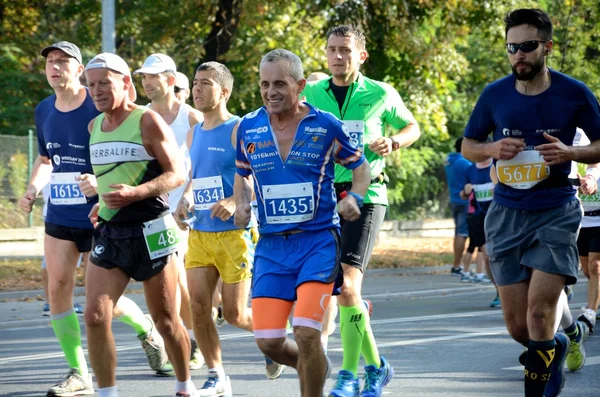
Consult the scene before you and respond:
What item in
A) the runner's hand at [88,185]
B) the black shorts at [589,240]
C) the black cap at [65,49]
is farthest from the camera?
the black shorts at [589,240]

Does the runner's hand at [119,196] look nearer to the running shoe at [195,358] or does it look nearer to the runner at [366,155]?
the runner at [366,155]

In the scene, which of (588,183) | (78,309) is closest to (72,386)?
(588,183)

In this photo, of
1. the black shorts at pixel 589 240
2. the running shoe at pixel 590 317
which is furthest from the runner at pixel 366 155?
the black shorts at pixel 589 240

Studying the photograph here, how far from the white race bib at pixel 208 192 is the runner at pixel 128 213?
100 centimetres

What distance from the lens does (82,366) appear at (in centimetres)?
732

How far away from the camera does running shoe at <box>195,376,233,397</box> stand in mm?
6939

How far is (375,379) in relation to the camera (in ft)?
22.7

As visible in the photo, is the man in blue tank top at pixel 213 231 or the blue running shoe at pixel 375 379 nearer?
the blue running shoe at pixel 375 379

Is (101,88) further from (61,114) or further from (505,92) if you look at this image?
(505,92)

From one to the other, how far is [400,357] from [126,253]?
10.6 feet

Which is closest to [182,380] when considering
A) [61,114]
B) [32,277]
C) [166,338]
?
[166,338]

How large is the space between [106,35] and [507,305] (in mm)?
10662

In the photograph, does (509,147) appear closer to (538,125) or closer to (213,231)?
(538,125)

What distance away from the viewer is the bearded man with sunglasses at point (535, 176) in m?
5.89
